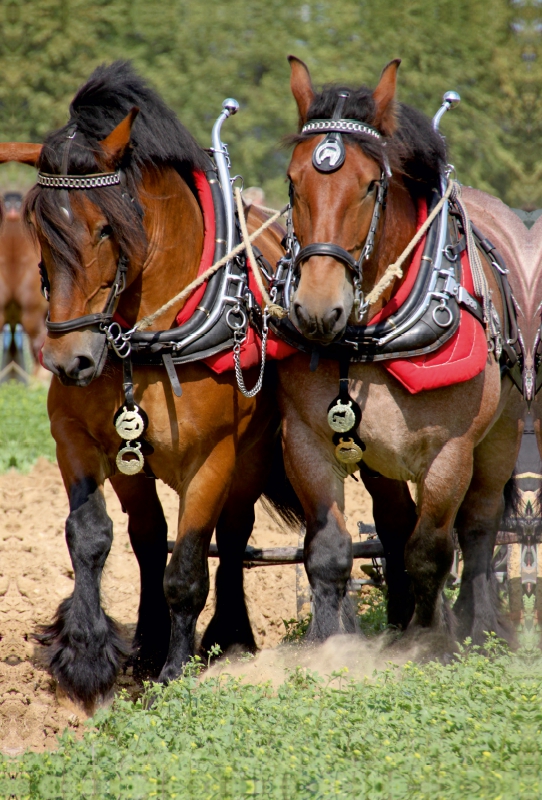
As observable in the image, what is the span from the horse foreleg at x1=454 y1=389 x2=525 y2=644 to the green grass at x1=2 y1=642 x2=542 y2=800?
130cm

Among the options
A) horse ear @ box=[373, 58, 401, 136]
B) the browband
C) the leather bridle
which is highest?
horse ear @ box=[373, 58, 401, 136]

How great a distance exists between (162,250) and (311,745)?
1.82 metres

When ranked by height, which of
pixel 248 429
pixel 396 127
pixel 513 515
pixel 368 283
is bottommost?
pixel 513 515

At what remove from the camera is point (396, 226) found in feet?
12.3

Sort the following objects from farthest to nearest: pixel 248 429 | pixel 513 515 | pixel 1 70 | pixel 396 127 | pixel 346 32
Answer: pixel 346 32 → pixel 1 70 → pixel 513 515 → pixel 248 429 → pixel 396 127

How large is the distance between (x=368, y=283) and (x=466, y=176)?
1339 centimetres

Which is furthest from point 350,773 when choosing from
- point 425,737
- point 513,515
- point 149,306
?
point 513,515

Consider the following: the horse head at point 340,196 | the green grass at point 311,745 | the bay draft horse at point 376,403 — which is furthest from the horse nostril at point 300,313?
the green grass at point 311,745

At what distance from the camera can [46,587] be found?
18.0ft

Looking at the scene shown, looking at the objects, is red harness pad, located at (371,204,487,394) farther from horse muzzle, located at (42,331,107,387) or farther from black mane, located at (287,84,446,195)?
horse muzzle, located at (42,331,107,387)

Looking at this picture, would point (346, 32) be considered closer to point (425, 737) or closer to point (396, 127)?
point (396, 127)

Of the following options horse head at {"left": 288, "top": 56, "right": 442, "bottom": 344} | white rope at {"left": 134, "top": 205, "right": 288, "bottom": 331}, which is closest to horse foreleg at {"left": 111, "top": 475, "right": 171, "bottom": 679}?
white rope at {"left": 134, "top": 205, "right": 288, "bottom": 331}

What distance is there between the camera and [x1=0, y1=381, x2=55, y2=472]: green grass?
7.71 meters

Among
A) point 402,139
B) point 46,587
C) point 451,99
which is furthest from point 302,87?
point 46,587
